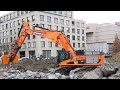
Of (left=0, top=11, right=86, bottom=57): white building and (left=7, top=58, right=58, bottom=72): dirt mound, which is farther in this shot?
(left=0, top=11, right=86, bottom=57): white building

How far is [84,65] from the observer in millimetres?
11547

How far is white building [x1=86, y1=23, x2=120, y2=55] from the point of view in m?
41.2

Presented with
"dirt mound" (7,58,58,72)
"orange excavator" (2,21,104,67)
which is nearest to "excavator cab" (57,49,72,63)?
"orange excavator" (2,21,104,67)

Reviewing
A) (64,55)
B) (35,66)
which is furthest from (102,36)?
(64,55)

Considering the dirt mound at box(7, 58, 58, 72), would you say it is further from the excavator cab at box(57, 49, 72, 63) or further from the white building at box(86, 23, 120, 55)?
the white building at box(86, 23, 120, 55)

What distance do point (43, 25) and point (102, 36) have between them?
16515 mm

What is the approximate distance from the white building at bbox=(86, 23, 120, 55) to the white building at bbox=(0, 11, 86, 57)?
317 centimetres

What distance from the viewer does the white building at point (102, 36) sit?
41.2 meters

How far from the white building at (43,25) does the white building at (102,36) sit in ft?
10.4

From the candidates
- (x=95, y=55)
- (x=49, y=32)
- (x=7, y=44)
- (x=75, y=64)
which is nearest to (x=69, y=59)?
(x=75, y=64)

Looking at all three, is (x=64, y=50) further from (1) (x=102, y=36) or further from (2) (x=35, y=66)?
(1) (x=102, y=36)
